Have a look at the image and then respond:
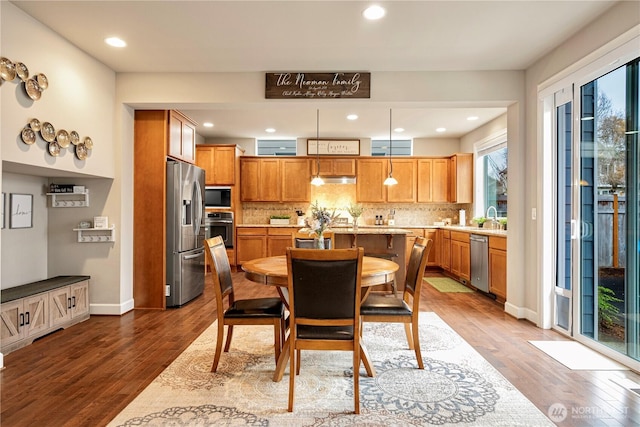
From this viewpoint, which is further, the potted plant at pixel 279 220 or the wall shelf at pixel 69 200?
the potted plant at pixel 279 220

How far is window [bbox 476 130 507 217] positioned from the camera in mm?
5973

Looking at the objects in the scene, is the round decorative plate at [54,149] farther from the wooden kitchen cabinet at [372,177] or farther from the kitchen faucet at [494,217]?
the kitchen faucet at [494,217]

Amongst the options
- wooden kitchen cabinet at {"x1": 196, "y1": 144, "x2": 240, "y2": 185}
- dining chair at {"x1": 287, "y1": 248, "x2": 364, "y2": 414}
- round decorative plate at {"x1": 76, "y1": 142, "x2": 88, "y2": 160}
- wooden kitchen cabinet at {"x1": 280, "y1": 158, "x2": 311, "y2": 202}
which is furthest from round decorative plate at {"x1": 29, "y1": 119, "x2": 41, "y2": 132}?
wooden kitchen cabinet at {"x1": 280, "y1": 158, "x2": 311, "y2": 202}

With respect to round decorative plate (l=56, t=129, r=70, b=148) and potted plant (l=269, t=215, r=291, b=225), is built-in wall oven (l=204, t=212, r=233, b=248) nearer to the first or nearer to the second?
potted plant (l=269, t=215, r=291, b=225)

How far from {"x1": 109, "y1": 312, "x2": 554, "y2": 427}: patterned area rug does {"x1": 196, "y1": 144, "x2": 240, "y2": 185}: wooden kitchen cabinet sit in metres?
4.38

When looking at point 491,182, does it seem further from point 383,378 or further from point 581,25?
point 383,378

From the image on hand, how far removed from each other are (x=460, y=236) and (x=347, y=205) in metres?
2.49

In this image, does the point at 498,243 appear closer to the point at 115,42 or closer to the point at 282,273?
the point at 282,273

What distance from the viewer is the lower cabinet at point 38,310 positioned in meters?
2.85

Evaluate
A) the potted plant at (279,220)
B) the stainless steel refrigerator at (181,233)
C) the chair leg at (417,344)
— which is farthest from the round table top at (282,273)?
the potted plant at (279,220)

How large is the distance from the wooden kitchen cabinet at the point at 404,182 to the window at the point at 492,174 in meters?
1.21

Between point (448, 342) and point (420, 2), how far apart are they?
2778 millimetres

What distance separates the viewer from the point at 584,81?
10.1ft

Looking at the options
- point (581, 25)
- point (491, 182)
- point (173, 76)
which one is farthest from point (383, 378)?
point (491, 182)
